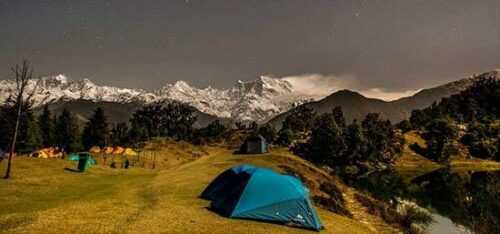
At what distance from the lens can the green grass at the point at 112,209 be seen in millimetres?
21359

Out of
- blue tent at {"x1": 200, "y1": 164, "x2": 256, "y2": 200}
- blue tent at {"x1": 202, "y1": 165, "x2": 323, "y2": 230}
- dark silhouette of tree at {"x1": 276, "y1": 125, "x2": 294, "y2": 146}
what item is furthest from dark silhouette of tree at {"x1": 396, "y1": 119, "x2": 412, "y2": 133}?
blue tent at {"x1": 202, "y1": 165, "x2": 323, "y2": 230}

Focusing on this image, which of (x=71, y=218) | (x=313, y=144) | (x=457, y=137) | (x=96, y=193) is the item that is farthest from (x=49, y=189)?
(x=457, y=137)

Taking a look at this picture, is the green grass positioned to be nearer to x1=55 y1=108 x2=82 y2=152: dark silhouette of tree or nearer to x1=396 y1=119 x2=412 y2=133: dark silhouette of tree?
x1=55 y1=108 x2=82 y2=152: dark silhouette of tree

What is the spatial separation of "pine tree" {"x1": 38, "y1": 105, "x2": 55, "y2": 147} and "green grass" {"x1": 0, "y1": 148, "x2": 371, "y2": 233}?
88.8 m

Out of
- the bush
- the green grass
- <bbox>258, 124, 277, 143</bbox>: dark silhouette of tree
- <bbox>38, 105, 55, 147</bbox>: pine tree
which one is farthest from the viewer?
<bbox>258, 124, 277, 143</bbox>: dark silhouette of tree

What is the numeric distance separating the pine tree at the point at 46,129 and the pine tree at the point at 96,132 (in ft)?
33.9

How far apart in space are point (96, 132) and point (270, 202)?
121m

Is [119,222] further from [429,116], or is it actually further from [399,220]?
[429,116]

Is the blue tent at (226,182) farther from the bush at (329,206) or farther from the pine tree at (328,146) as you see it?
the pine tree at (328,146)

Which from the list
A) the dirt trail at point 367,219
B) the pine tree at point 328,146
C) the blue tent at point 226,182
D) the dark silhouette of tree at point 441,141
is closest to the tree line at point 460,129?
the dark silhouette of tree at point 441,141

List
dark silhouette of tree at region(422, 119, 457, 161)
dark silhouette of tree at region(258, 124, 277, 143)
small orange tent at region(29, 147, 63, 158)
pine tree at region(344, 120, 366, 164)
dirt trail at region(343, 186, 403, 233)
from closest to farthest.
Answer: dirt trail at region(343, 186, 403, 233) → small orange tent at region(29, 147, 63, 158) → pine tree at region(344, 120, 366, 164) → dark silhouette of tree at region(422, 119, 457, 161) → dark silhouette of tree at region(258, 124, 277, 143)

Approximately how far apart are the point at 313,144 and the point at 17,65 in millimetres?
97244

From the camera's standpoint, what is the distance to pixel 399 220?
3641 centimetres

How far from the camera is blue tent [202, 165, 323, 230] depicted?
2502cm
